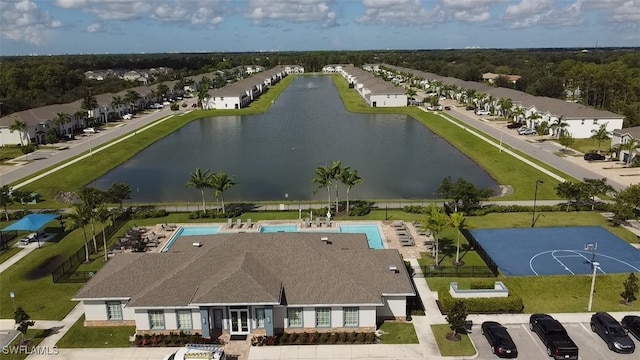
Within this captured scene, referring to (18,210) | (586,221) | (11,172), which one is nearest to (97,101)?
(11,172)

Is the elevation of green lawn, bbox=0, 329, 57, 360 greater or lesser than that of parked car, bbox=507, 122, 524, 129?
lesser

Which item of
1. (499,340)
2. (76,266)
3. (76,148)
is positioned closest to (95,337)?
(76,266)

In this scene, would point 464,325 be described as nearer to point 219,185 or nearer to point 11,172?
point 219,185

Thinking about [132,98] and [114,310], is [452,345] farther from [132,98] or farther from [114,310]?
[132,98]

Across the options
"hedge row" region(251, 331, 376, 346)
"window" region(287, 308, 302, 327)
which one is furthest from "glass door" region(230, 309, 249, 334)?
"window" region(287, 308, 302, 327)

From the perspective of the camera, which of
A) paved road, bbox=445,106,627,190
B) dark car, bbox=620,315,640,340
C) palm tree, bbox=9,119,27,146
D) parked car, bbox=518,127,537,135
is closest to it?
dark car, bbox=620,315,640,340

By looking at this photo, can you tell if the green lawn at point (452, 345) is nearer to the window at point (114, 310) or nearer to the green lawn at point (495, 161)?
the window at point (114, 310)

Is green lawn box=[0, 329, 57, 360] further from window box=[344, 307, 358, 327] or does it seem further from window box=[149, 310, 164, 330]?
window box=[344, 307, 358, 327]
